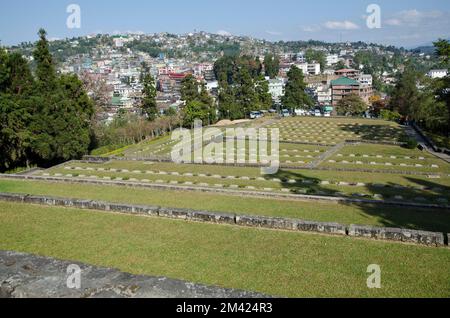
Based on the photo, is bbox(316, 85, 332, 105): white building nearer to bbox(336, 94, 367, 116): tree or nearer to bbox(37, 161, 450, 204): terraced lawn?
bbox(336, 94, 367, 116): tree

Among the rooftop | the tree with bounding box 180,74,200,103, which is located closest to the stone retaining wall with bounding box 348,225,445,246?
the tree with bounding box 180,74,200,103

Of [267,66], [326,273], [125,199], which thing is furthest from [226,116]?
[267,66]

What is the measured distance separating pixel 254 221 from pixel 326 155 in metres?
22.3

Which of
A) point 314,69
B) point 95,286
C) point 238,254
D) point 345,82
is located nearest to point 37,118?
point 238,254

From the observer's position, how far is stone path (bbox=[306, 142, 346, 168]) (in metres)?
29.2

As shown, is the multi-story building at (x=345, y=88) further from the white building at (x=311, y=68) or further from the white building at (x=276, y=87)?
the white building at (x=311, y=68)

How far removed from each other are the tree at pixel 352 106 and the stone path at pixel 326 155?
4148cm

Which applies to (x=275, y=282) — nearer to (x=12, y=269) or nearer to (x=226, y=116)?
(x=12, y=269)

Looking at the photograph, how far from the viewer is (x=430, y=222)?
13.8 meters

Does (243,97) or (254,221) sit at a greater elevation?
(243,97)

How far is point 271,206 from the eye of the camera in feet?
51.5

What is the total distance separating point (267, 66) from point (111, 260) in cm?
14781

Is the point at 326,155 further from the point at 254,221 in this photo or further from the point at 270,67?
the point at 270,67

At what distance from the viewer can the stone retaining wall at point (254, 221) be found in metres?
11.0
